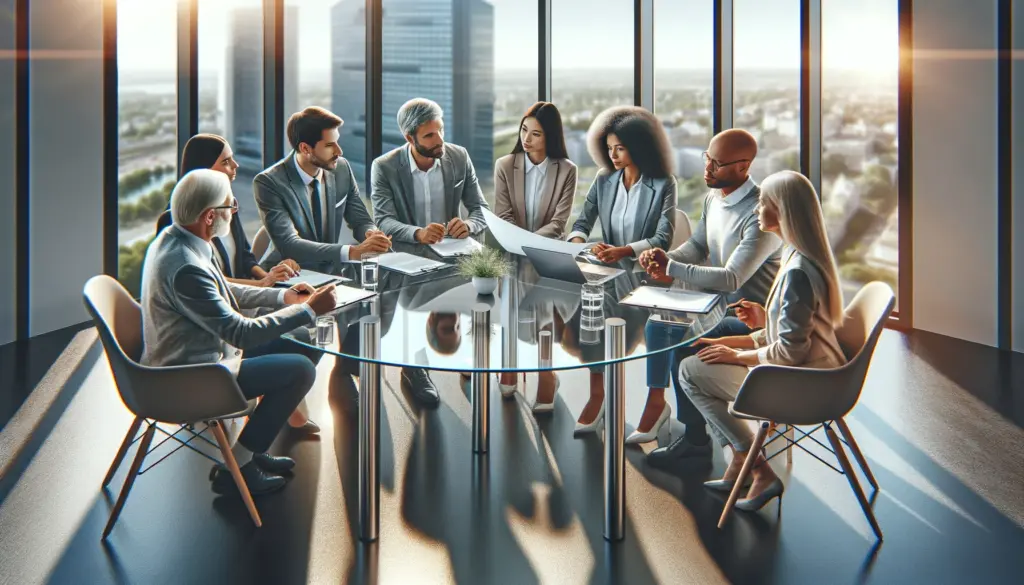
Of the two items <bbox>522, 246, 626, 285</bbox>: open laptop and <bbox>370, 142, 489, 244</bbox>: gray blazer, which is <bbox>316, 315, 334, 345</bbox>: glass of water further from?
<bbox>370, 142, 489, 244</bbox>: gray blazer

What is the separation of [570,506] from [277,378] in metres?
1.21

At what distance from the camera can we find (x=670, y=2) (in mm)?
6723

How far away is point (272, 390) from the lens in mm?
3344

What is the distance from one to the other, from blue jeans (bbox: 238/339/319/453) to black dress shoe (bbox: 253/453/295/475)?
264 mm

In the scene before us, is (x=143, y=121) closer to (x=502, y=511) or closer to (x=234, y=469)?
(x=234, y=469)

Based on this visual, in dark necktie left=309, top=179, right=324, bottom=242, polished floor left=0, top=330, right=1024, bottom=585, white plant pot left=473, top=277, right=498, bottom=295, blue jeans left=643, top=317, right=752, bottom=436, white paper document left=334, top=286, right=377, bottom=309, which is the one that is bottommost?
polished floor left=0, top=330, right=1024, bottom=585

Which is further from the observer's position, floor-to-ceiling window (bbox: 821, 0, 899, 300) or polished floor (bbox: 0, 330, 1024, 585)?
floor-to-ceiling window (bbox: 821, 0, 899, 300)

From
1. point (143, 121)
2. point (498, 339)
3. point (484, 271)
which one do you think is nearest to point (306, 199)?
point (484, 271)

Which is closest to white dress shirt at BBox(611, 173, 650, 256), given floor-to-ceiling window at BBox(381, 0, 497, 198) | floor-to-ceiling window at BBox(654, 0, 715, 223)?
floor-to-ceiling window at BBox(654, 0, 715, 223)

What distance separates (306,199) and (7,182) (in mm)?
2288

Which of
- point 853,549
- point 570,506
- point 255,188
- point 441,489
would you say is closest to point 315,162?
point 255,188

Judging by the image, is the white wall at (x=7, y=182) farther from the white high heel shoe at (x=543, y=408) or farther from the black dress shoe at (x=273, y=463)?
the white high heel shoe at (x=543, y=408)

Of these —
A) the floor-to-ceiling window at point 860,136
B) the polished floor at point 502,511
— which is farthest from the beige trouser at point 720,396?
the floor-to-ceiling window at point 860,136

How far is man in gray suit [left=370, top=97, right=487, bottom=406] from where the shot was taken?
457cm
